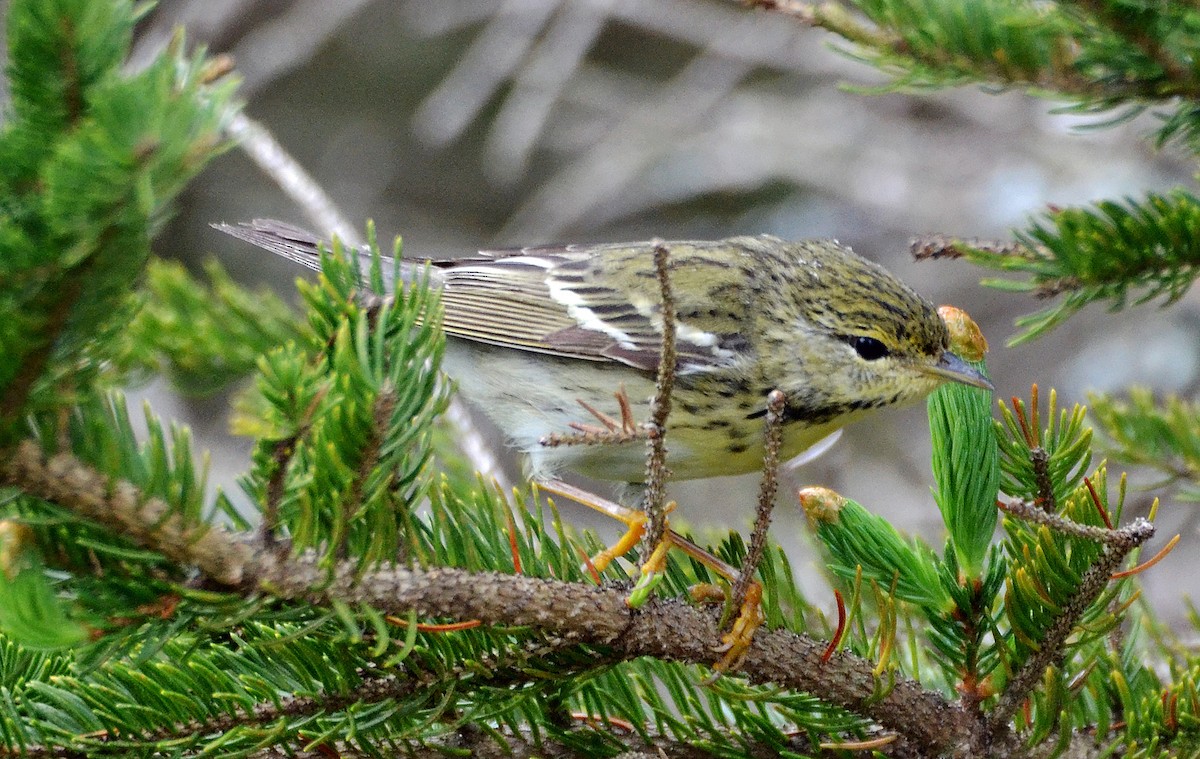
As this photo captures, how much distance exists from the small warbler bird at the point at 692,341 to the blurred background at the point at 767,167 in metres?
1.01

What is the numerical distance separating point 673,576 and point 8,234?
124 cm

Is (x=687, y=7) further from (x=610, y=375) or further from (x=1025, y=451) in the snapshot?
(x=1025, y=451)

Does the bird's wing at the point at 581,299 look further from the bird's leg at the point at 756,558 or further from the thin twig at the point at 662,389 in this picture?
the thin twig at the point at 662,389

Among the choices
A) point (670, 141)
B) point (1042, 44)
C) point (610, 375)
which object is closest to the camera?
point (1042, 44)

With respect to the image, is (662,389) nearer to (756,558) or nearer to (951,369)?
(756,558)

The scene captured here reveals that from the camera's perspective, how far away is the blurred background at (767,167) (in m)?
4.62

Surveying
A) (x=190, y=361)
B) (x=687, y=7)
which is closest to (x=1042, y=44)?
(x=190, y=361)

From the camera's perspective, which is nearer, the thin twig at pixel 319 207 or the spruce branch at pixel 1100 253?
the spruce branch at pixel 1100 253

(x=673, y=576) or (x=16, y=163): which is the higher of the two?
(x=16, y=163)

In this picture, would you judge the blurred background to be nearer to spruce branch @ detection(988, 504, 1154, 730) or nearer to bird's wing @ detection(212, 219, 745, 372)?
bird's wing @ detection(212, 219, 745, 372)

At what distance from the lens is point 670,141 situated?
16.4 ft

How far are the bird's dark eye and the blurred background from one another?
60.2 inches

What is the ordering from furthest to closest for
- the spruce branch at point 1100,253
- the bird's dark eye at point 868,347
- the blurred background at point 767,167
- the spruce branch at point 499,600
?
the blurred background at point 767,167
the bird's dark eye at point 868,347
the spruce branch at point 1100,253
the spruce branch at point 499,600

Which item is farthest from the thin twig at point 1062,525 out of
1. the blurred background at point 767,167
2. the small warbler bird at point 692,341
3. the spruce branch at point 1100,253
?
the blurred background at point 767,167
